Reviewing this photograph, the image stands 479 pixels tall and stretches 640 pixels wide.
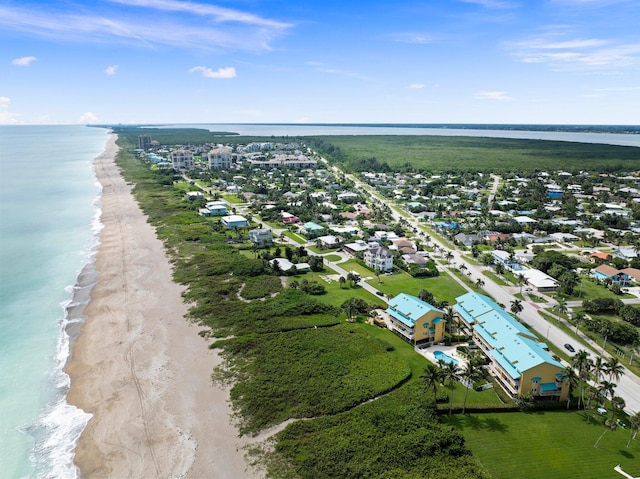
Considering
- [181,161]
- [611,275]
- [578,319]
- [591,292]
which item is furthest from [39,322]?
[181,161]

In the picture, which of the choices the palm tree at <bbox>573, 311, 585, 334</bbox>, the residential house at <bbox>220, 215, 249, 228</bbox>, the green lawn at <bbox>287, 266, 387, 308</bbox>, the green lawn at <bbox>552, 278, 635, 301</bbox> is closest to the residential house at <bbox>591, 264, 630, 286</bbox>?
the green lawn at <bbox>552, 278, 635, 301</bbox>

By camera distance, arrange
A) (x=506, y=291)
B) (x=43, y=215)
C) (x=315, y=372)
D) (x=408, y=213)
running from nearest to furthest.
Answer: (x=315, y=372) < (x=506, y=291) < (x=43, y=215) < (x=408, y=213)

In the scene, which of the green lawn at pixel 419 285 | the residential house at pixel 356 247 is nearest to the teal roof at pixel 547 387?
the green lawn at pixel 419 285

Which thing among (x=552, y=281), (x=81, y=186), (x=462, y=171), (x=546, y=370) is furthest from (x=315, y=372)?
(x=462, y=171)

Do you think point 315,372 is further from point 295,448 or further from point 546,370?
point 546,370

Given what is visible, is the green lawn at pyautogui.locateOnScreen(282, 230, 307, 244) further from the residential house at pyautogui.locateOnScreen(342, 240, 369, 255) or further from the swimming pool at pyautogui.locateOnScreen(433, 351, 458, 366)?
the swimming pool at pyautogui.locateOnScreen(433, 351, 458, 366)

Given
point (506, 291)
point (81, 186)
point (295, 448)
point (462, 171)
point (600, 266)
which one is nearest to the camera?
point (295, 448)

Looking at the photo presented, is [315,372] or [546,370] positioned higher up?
[546,370]

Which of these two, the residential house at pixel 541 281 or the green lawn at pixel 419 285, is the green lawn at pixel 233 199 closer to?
the green lawn at pixel 419 285
